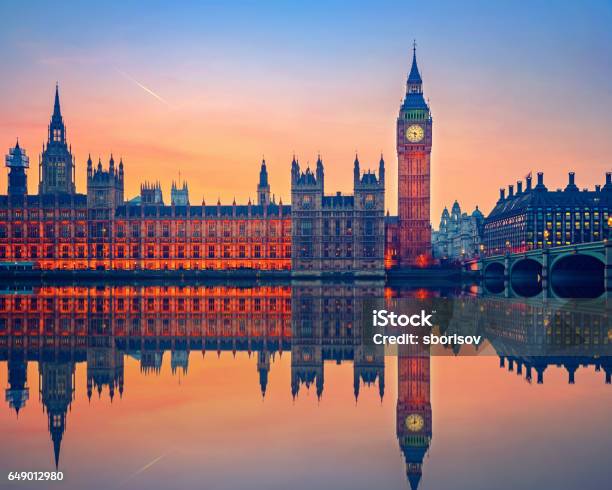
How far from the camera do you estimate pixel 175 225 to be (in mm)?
132875

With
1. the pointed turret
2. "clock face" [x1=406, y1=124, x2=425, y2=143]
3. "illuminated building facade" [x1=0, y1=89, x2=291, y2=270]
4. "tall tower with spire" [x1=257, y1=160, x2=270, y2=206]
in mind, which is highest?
the pointed turret

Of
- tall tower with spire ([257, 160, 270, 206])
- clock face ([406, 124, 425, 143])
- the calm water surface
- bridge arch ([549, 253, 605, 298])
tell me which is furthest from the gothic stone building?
the calm water surface

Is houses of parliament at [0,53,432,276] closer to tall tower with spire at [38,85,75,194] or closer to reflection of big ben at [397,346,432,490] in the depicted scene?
tall tower with spire at [38,85,75,194]

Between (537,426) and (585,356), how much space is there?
29.9 ft

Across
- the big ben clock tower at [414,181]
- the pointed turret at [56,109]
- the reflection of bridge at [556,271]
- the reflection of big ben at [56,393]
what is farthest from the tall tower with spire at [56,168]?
the reflection of big ben at [56,393]

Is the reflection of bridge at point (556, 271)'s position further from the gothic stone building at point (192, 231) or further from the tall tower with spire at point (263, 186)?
the tall tower with spire at point (263, 186)

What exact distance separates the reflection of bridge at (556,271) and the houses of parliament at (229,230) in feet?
66.2

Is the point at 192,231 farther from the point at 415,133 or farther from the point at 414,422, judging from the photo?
the point at 414,422

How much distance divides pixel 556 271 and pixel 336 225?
44039mm

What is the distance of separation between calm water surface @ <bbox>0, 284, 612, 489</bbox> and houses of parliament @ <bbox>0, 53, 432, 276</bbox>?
332 ft

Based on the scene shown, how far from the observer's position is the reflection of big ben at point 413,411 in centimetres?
1139

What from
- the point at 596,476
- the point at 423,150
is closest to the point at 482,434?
the point at 596,476

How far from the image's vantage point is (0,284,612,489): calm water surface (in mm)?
10641

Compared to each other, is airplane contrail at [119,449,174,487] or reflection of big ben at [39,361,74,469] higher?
reflection of big ben at [39,361,74,469]
